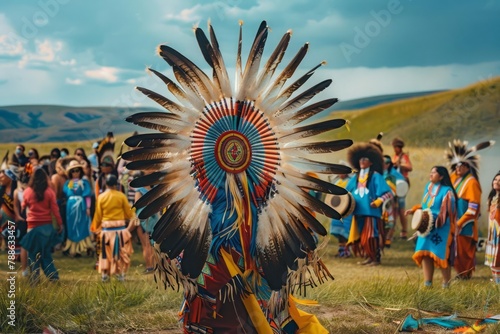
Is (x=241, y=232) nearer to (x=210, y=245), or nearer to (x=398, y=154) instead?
(x=210, y=245)

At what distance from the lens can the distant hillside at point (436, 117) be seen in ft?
74.5

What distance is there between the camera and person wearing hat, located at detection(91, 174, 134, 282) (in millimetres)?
9297

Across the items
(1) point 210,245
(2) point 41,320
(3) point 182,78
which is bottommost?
(2) point 41,320

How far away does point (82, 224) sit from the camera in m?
12.1

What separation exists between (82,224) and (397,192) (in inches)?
226

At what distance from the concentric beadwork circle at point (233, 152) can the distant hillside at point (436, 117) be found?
1744 cm

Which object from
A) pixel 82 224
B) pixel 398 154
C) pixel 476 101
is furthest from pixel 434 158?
pixel 82 224

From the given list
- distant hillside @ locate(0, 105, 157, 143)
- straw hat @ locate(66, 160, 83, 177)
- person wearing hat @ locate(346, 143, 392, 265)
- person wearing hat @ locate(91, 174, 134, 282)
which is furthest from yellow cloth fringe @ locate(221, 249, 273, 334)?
distant hillside @ locate(0, 105, 157, 143)

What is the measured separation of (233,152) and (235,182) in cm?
20

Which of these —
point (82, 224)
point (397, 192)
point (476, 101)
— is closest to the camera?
point (82, 224)

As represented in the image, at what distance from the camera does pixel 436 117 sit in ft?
82.2

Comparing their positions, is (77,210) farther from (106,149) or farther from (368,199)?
(368,199)

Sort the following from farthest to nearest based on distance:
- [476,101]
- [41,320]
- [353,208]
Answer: [476,101] → [353,208] → [41,320]

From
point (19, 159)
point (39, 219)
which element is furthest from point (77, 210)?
point (19, 159)
